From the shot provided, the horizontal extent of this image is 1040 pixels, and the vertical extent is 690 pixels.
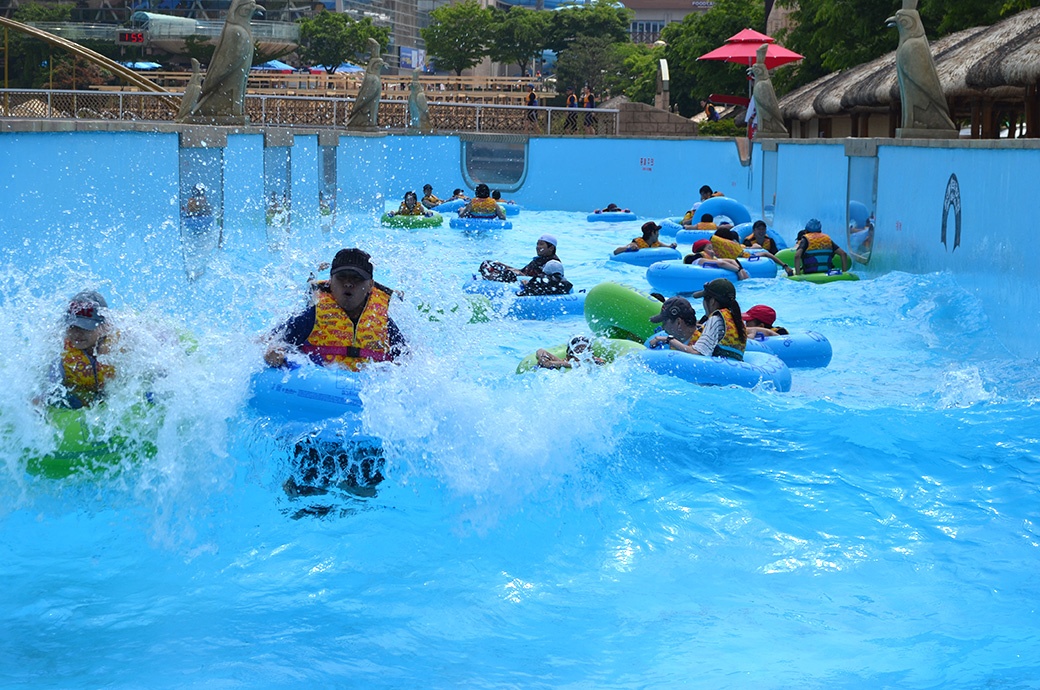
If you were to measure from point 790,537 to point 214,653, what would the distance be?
2.92 m

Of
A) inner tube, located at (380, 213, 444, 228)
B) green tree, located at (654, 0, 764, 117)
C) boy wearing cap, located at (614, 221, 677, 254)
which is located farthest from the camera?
green tree, located at (654, 0, 764, 117)

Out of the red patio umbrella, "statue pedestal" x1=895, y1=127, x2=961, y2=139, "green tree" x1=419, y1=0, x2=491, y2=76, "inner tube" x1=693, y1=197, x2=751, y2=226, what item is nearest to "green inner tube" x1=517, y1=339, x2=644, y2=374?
"statue pedestal" x1=895, y1=127, x2=961, y2=139

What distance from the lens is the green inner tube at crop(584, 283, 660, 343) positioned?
29.8ft

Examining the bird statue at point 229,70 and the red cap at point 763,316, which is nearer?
the red cap at point 763,316

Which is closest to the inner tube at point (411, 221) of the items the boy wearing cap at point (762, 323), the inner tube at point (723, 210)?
the inner tube at point (723, 210)

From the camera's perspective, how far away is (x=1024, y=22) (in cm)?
1552

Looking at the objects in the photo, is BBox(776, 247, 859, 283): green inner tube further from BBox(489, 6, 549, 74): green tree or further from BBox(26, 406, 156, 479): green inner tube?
BBox(489, 6, 549, 74): green tree

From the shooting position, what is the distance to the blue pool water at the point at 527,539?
4684 mm

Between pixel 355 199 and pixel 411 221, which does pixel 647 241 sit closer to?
pixel 411 221

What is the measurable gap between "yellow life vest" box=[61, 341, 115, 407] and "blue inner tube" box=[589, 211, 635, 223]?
18212 millimetres

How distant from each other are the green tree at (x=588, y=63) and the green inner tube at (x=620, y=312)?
45860 mm

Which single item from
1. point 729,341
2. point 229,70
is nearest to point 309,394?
point 729,341

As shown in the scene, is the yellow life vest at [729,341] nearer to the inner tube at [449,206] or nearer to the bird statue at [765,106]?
the inner tube at [449,206]

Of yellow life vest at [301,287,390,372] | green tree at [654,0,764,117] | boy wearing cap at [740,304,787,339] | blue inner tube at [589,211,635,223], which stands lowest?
boy wearing cap at [740,304,787,339]
